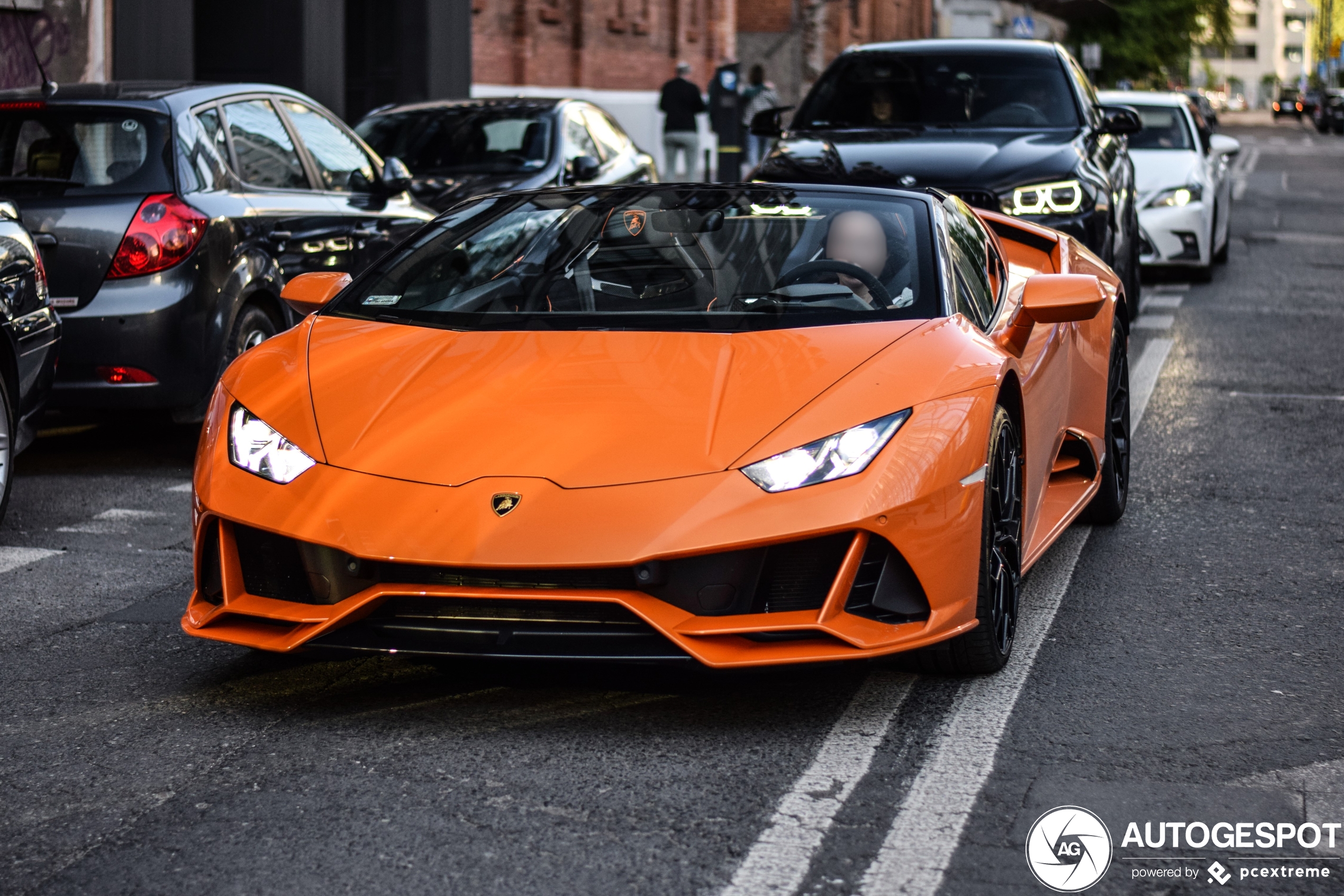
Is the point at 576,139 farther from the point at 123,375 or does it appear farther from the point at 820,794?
the point at 820,794

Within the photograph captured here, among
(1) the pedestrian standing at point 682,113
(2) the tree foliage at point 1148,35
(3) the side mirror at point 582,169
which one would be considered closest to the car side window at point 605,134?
(3) the side mirror at point 582,169

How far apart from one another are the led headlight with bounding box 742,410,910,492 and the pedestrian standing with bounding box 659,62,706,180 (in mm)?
20642

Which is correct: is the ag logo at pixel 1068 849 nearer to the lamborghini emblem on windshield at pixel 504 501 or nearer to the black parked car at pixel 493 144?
the lamborghini emblem on windshield at pixel 504 501

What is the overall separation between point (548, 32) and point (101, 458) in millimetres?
21269

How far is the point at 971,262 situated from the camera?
5418 millimetres

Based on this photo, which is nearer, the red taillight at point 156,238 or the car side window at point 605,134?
the red taillight at point 156,238

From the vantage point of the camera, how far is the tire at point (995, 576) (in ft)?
14.5

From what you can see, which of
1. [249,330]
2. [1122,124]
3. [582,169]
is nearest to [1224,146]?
[1122,124]

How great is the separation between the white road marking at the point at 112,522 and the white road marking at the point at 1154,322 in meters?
7.82

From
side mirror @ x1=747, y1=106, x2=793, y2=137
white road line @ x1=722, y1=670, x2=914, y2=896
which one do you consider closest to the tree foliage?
side mirror @ x1=747, y1=106, x2=793, y2=137

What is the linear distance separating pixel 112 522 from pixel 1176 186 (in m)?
10.6

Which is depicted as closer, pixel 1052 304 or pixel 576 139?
pixel 1052 304

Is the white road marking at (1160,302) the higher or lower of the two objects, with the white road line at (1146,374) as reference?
higher

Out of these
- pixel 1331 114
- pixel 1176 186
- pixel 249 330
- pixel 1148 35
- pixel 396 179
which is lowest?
pixel 249 330
